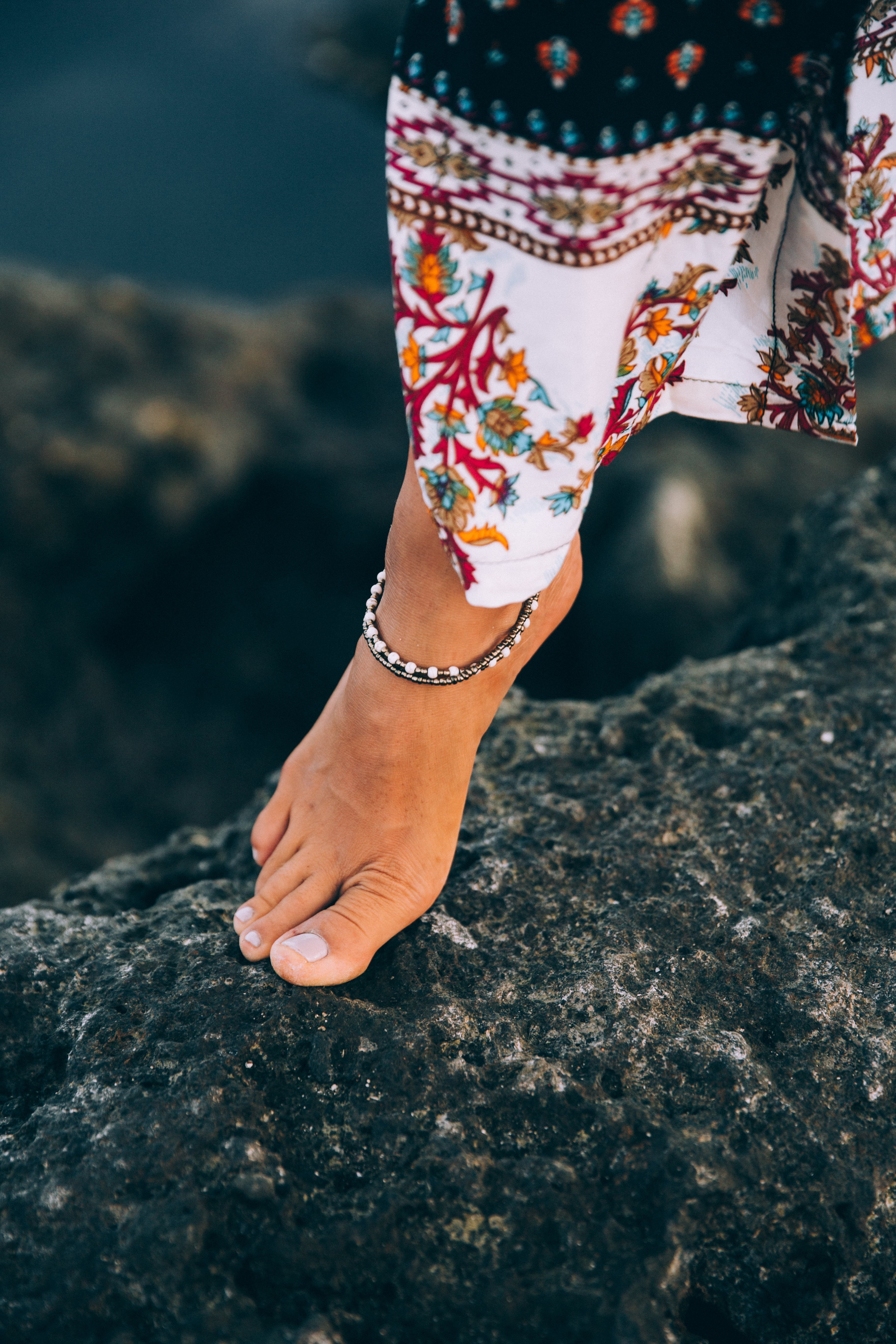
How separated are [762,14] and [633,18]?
0.33 ft

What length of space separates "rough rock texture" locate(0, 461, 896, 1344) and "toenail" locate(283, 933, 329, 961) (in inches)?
1.5

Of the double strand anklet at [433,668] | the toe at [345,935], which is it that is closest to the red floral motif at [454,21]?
the double strand anklet at [433,668]

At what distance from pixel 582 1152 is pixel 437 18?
876 millimetres

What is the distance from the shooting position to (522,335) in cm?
70

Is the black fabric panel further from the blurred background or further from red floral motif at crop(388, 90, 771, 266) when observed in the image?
the blurred background

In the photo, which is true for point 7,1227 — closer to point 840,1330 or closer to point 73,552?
point 840,1330

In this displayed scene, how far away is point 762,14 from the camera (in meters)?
0.66

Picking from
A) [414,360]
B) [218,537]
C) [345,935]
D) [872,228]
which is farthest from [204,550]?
[872,228]

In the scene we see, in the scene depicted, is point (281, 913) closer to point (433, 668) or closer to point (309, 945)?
Result: point (309, 945)

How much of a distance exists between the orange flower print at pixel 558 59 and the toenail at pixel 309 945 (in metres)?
0.75

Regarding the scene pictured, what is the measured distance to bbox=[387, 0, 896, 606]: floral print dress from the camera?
642 mm

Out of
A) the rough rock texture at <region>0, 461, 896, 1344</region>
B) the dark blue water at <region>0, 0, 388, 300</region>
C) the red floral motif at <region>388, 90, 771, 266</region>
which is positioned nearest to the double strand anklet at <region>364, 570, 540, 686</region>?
the rough rock texture at <region>0, 461, 896, 1344</region>

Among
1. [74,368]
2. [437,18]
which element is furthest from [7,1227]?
[74,368]

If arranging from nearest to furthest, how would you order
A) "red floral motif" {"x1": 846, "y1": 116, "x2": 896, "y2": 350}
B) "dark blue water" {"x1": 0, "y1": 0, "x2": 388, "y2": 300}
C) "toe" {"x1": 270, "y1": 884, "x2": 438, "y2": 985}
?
"red floral motif" {"x1": 846, "y1": 116, "x2": 896, "y2": 350} → "toe" {"x1": 270, "y1": 884, "x2": 438, "y2": 985} → "dark blue water" {"x1": 0, "y1": 0, "x2": 388, "y2": 300}
